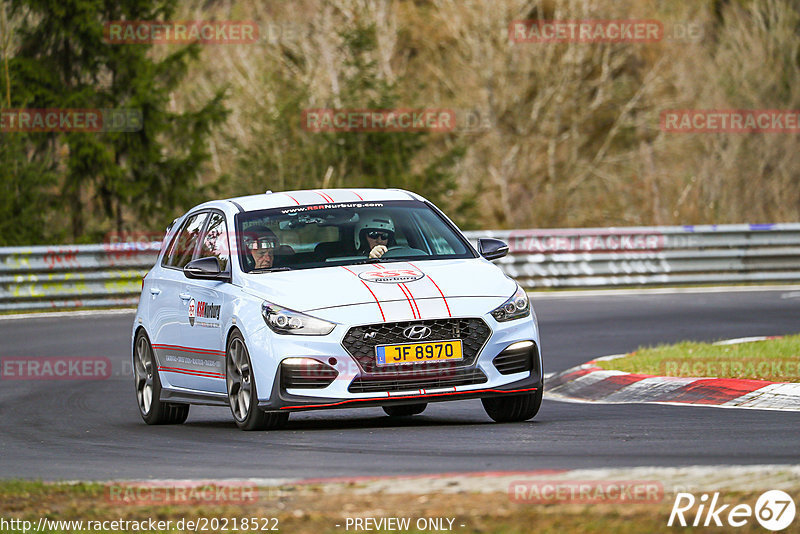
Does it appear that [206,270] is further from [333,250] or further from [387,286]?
[387,286]

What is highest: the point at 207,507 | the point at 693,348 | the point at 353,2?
the point at 353,2

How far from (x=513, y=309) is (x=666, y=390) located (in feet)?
7.14

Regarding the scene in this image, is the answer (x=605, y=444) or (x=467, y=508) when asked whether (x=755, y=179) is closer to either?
(x=605, y=444)

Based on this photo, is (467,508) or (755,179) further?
(755,179)

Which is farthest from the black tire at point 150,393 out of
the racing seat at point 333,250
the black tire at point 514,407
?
the black tire at point 514,407

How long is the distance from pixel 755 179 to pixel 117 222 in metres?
16.1

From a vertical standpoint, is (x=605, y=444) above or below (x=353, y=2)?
below

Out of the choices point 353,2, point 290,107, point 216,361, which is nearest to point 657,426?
point 216,361

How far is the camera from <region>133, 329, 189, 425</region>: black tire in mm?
11594

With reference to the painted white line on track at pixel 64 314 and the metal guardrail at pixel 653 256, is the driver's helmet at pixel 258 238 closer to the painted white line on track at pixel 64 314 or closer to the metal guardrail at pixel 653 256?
the painted white line on track at pixel 64 314

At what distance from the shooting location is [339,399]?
31.2ft

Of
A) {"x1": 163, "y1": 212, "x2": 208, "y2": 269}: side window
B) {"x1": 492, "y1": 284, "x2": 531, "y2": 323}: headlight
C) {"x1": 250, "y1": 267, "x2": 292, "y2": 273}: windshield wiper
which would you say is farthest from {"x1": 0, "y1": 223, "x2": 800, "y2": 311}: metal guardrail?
{"x1": 492, "y1": 284, "x2": 531, "y2": 323}: headlight

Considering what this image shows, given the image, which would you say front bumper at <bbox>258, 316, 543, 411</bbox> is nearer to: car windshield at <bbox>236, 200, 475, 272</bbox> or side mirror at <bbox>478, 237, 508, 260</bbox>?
car windshield at <bbox>236, 200, 475, 272</bbox>

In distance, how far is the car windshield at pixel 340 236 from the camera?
1051 centimetres
